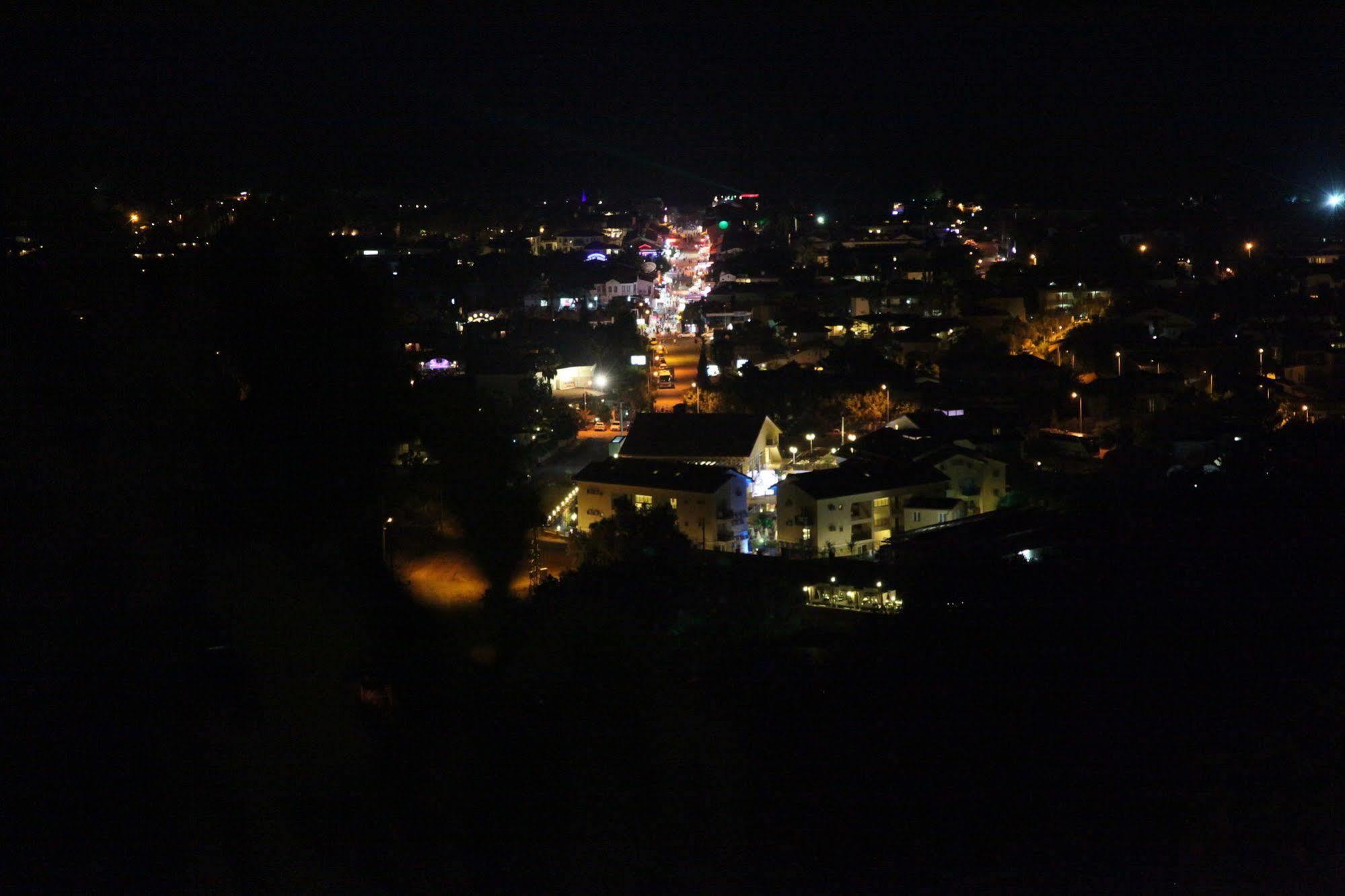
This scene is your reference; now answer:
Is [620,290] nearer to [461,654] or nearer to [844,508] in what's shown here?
[844,508]

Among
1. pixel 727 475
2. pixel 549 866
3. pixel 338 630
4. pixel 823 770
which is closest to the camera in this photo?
pixel 549 866

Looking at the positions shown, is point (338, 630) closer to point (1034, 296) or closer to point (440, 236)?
point (1034, 296)

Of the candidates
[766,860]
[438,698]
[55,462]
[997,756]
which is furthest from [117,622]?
[997,756]

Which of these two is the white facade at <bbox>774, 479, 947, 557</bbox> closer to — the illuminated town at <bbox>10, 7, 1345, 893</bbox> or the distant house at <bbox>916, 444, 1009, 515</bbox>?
the distant house at <bbox>916, 444, 1009, 515</bbox>

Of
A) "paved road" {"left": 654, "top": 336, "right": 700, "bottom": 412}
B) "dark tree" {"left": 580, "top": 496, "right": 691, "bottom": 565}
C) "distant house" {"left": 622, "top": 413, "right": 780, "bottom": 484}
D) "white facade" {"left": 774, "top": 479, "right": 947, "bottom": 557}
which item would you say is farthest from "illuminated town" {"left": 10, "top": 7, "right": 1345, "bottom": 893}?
"paved road" {"left": 654, "top": 336, "right": 700, "bottom": 412}

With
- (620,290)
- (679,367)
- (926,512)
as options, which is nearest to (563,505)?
(926,512)

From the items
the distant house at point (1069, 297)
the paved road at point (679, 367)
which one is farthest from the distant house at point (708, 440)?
the distant house at point (1069, 297)
